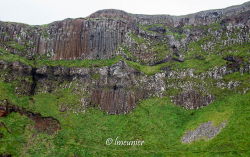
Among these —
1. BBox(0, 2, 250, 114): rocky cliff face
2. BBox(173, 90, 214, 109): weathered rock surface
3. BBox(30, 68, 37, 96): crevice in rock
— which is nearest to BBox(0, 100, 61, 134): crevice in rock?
BBox(0, 2, 250, 114): rocky cliff face

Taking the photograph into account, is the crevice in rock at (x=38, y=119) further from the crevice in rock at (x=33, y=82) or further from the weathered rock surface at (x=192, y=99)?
the weathered rock surface at (x=192, y=99)

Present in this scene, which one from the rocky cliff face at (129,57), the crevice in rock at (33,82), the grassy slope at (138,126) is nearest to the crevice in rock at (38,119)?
the grassy slope at (138,126)

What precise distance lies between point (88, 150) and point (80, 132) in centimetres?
557

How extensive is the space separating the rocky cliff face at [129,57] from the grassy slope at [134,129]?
95.5 inches

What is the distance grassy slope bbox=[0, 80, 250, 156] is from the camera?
50219 millimetres

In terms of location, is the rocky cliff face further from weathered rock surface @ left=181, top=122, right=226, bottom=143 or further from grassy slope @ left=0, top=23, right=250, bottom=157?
weathered rock surface @ left=181, top=122, right=226, bottom=143

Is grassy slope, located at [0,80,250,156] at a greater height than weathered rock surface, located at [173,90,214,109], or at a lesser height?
lesser

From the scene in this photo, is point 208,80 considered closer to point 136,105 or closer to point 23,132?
point 136,105

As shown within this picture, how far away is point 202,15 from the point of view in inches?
3255

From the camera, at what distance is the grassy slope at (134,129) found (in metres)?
50.2

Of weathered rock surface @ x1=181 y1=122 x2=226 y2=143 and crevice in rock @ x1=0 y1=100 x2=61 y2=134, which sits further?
crevice in rock @ x1=0 y1=100 x2=61 y2=134

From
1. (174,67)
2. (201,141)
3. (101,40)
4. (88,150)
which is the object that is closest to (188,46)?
(174,67)

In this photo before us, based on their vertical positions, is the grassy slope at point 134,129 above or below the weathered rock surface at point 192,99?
below

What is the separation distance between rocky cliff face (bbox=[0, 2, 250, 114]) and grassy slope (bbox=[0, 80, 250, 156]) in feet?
7.96
